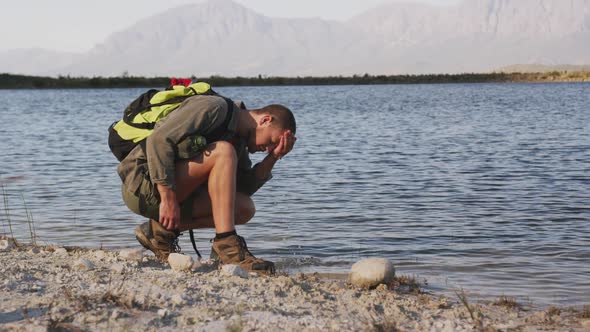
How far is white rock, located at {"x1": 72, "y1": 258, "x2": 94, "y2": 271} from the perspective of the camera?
5953mm

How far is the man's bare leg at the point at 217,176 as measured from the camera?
5812 mm

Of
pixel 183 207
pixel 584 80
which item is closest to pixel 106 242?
pixel 183 207

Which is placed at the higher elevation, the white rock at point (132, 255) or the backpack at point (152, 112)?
the backpack at point (152, 112)

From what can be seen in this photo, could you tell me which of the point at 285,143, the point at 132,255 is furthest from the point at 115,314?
the point at 132,255

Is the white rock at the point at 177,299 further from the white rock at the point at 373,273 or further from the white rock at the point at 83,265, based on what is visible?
the white rock at the point at 373,273

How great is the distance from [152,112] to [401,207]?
17.5 feet

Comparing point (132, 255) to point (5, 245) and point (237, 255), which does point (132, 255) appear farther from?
point (5, 245)

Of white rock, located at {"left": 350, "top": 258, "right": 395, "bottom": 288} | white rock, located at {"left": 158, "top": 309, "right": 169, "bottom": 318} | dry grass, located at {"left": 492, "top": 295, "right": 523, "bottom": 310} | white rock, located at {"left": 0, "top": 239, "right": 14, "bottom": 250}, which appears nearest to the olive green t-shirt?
white rock, located at {"left": 158, "top": 309, "right": 169, "bottom": 318}

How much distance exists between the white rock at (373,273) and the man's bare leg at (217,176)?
36.9 inches

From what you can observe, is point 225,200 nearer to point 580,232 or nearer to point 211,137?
point 211,137

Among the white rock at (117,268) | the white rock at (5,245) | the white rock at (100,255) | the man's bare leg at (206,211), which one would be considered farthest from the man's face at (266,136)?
the white rock at (5,245)

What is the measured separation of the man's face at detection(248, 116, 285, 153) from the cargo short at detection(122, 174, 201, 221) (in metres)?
0.61

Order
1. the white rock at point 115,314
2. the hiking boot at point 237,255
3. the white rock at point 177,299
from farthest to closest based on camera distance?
the hiking boot at point 237,255 → the white rock at point 177,299 → the white rock at point 115,314

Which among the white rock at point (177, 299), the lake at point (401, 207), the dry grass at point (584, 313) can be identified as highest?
the white rock at point (177, 299)
